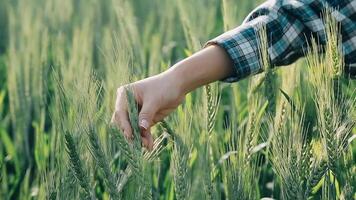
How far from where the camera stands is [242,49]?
66.4 inches

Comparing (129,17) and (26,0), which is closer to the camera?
(129,17)

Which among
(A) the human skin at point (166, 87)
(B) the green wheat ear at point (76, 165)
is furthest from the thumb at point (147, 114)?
(B) the green wheat ear at point (76, 165)

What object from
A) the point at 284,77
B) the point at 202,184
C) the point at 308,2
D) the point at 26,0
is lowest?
the point at 202,184

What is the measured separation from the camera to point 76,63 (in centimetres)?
231

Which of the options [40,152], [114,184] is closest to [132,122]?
[114,184]

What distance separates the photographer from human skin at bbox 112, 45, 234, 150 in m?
1.56

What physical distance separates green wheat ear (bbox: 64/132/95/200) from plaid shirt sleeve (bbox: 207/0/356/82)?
0.34 m

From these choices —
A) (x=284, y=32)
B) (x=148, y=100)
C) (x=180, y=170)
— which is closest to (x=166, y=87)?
(x=148, y=100)

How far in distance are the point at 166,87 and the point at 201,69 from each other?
8 centimetres

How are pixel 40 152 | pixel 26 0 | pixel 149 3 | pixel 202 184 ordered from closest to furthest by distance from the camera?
1. pixel 202 184
2. pixel 40 152
3. pixel 26 0
4. pixel 149 3

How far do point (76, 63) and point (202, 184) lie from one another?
0.89 metres

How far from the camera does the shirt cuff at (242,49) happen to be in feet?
5.47

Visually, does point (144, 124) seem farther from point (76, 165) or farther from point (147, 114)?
point (76, 165)

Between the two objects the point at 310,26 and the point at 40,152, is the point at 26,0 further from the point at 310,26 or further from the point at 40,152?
the point at 310,26
